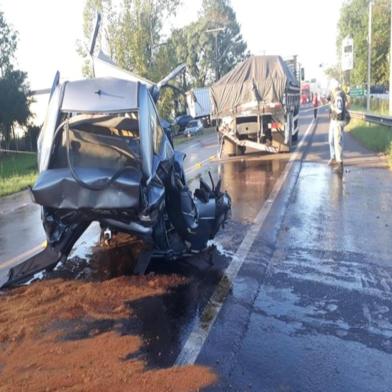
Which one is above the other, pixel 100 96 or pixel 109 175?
pixel 100 96

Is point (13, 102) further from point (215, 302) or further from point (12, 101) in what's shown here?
point (215, 302)

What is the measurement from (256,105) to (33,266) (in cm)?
1146

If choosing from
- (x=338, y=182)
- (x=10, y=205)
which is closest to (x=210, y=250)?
(x=338, y=182)

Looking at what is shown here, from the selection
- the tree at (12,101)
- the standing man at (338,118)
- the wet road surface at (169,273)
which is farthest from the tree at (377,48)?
the wet road surface at (169,273)

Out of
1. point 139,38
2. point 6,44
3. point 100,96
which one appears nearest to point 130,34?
point 139,38

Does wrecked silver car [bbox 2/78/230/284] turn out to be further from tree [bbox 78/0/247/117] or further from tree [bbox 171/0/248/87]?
tree [bbox 171/0/248/87]

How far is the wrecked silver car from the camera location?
4.75 meters

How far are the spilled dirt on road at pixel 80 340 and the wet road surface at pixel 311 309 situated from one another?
0.48m

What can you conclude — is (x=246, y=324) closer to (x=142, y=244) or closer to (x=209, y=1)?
(x=142, y=244)

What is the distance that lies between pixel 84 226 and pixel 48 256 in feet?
1.88

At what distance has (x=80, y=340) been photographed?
13.4 ft

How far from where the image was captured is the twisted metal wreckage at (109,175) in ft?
15.6

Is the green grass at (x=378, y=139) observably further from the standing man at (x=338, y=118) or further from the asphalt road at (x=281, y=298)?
the asphalt road at (x=281, y=298)

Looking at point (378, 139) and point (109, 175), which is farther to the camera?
point (378, 139)
